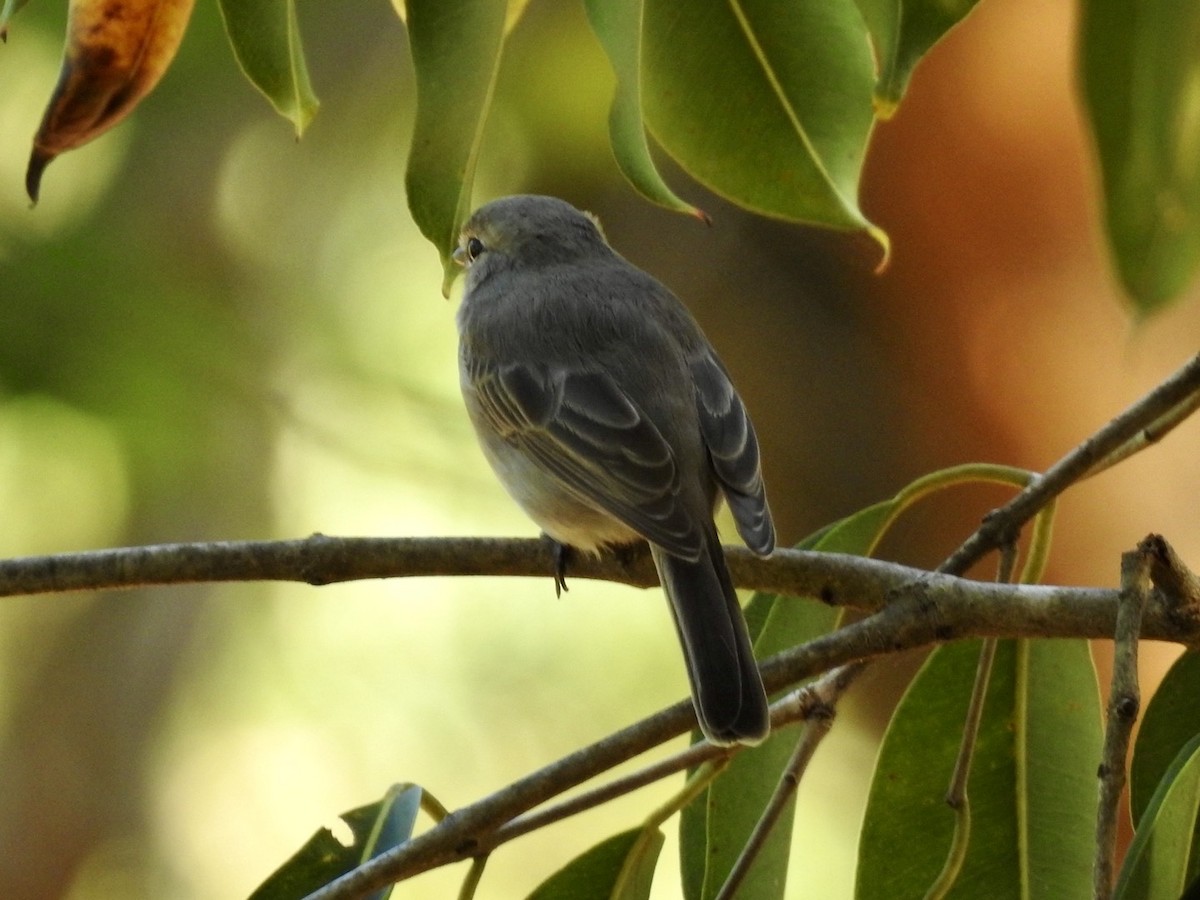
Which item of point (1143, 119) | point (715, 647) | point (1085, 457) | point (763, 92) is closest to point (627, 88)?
point (763, 92)

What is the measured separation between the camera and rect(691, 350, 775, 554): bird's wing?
7.27ft

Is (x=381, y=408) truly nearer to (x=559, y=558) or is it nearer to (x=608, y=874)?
(x=559, y=558)

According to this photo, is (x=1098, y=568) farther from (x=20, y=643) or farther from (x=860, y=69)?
(x=20, y=643)

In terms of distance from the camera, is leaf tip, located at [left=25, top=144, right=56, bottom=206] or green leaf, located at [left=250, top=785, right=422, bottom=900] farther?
green leaf, located at [left=250, top=785, right=422, bottom=900]

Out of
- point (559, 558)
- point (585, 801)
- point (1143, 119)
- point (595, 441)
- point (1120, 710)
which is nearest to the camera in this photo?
point (1143, 119)

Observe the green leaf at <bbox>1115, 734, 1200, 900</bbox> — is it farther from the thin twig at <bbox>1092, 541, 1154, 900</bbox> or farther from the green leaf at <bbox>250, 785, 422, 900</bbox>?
the green leaf at <bbox>250, 785, 422, 900</bbox>

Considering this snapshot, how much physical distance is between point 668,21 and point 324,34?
3.45 m

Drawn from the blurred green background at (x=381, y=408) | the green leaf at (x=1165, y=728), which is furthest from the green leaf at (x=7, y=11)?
the blurred green background at (x=381, y=408)

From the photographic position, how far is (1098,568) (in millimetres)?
4605

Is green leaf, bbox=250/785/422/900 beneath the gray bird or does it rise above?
beneath

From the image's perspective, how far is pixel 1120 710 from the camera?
128cm

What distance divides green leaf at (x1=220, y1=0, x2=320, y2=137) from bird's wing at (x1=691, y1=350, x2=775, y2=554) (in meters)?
0.88

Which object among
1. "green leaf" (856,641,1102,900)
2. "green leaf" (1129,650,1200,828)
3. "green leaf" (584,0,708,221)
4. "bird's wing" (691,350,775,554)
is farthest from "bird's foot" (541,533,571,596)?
"green leaf" (1129,650,1200,828)

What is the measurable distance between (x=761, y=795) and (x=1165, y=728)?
21.3 inches
